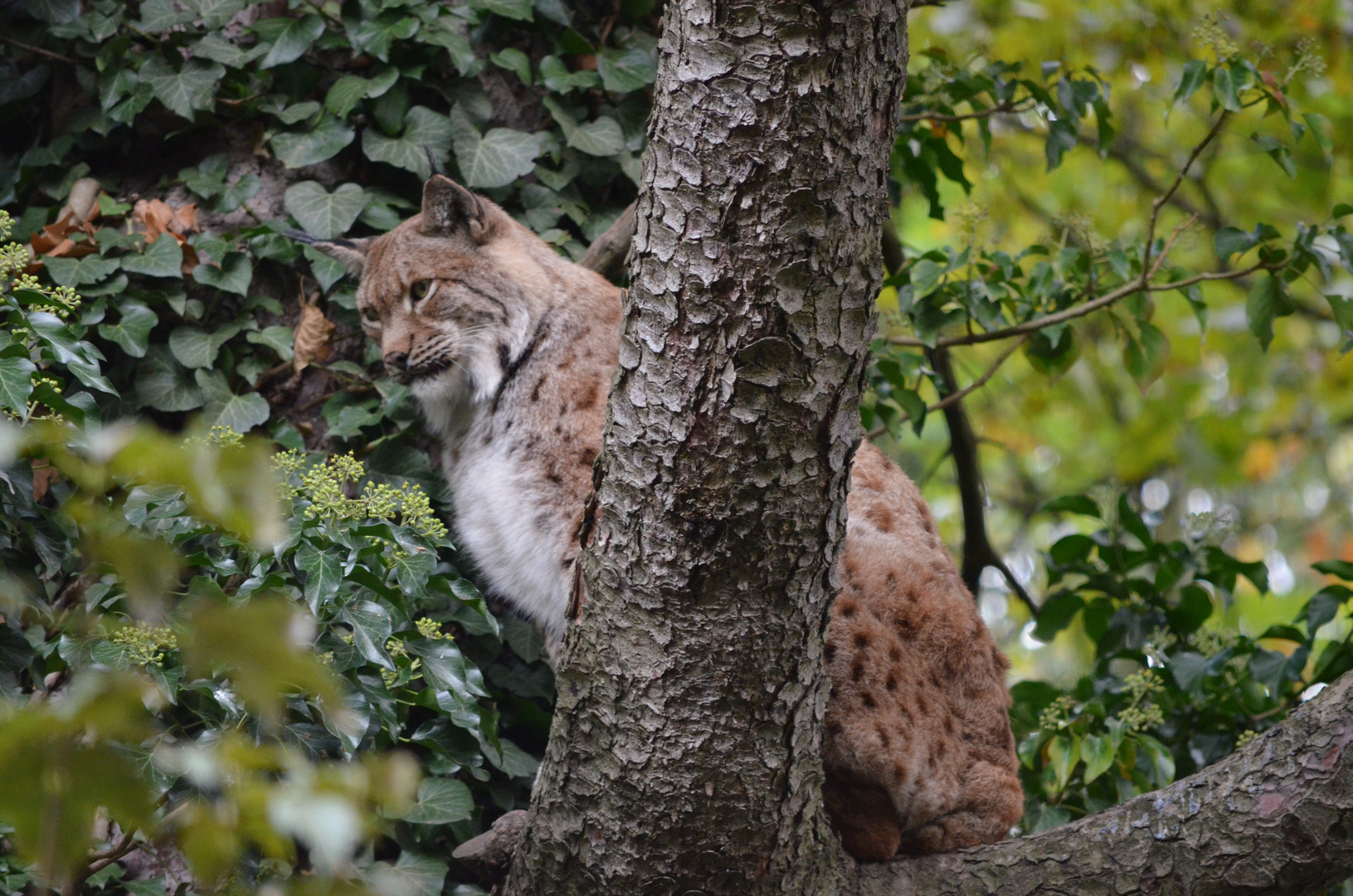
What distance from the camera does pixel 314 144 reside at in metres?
3.80

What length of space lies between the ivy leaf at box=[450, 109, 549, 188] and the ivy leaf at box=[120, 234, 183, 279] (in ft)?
3.23

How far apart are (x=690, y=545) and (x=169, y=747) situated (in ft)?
3.91

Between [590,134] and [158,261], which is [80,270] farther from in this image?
[590,134]

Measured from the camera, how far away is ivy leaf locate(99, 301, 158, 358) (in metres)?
3.46

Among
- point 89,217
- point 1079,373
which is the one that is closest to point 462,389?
point 89,217

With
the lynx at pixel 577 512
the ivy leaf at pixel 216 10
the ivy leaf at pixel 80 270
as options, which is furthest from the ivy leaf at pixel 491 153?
the ivy leaf at pixel 80 270

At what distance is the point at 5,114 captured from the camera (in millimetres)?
3977

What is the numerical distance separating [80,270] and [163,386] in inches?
16.9

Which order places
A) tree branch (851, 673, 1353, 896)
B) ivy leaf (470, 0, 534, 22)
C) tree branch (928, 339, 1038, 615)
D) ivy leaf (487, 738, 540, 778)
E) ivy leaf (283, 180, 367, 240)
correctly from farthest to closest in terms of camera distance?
1. tree branch (928, 339, 1038, 615)
2. ivy leaf (470, 0, 534, 22)
3. ivy leaf (283, 180, 367, 240)
4. ivy leaf (487, 738, 540, 778)
5. tree branch (851, 673, 1353, 896)

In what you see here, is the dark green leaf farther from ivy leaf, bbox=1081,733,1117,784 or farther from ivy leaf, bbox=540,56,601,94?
ivy leaf, bbox=540,56,601,94

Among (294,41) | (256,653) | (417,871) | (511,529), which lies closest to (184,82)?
(294,41)

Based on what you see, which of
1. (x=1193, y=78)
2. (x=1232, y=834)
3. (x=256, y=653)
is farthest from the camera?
(x=1193, y=78)

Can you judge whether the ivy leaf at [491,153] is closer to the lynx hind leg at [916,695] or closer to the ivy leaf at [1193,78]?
the lynx hind leg at [916,695]

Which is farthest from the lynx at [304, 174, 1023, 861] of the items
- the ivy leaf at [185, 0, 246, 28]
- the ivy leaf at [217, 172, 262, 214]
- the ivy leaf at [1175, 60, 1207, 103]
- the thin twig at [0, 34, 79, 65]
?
the ivy leaf at [1175, 60, 1207, 103]
